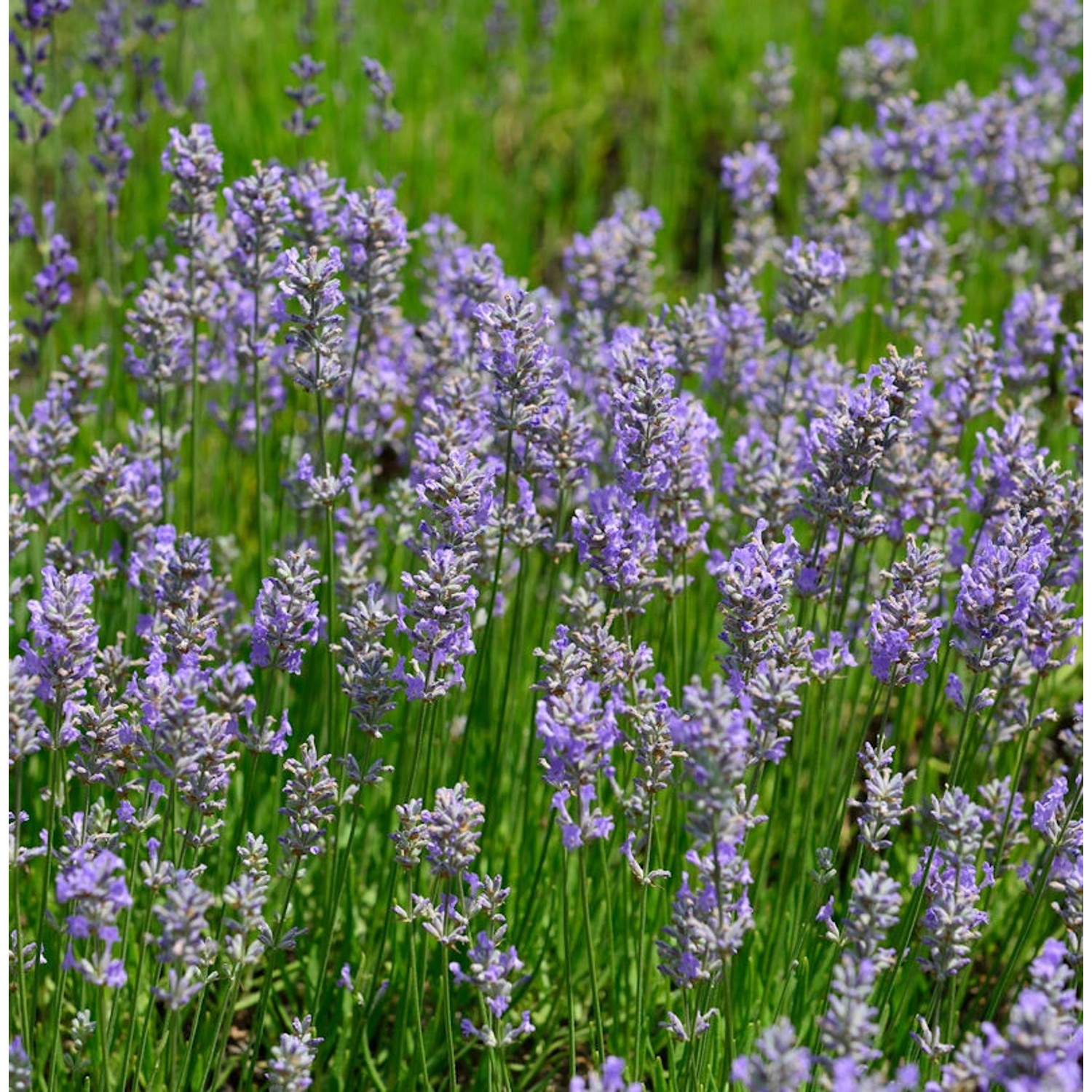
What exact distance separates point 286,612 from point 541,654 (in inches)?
15.7

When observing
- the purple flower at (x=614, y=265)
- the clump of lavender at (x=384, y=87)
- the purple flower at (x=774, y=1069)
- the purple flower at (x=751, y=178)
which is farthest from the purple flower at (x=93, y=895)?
the purple flower at (x=751, y=178)

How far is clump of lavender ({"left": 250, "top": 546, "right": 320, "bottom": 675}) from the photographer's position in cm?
220

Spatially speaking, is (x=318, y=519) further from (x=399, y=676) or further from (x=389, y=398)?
(x=399, y=676)

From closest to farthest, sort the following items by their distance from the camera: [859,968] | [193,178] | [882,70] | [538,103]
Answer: [859,968]
[193,178]
[882,70]
[538,103]

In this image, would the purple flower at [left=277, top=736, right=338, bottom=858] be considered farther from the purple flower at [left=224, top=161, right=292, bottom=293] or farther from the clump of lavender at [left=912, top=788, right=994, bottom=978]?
the purple flower at [left=224, top=161, right=292, bottom=293]

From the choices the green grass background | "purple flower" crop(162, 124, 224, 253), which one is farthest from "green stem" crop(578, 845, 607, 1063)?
the green grass background

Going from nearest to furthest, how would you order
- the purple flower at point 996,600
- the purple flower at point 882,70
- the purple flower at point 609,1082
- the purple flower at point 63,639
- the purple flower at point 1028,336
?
1. the purple flower at point 609,1082
2. the purple flower at point 63,639
3. the purple flower at point 996,600
4. the purple flower at point 1028,336
5. the purple flower at point 882,70

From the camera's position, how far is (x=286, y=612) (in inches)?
86.7

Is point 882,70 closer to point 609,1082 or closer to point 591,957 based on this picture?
point 591,957

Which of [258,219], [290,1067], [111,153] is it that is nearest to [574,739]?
[290,1067]

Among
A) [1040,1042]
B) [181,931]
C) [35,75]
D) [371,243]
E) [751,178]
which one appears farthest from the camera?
[751,178]

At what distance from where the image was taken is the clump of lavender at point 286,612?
2201mm

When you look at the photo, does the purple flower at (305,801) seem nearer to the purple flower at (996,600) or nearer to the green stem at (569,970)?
the green stem at (569,970)

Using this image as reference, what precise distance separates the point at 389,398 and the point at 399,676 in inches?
39.7
